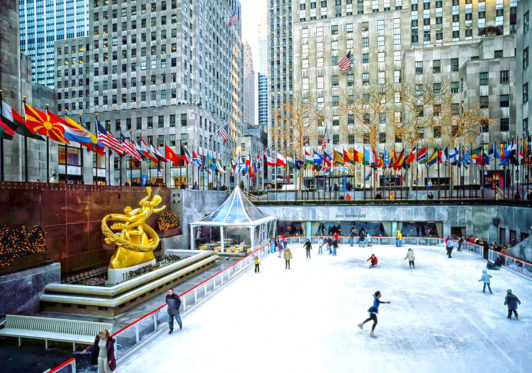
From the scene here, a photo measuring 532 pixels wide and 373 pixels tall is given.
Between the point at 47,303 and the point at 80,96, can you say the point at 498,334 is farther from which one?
the point at 80,96

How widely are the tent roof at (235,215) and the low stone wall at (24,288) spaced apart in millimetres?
14243

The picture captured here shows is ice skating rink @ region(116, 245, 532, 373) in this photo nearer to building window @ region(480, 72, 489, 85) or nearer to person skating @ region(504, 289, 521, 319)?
person skating @ region(504, 289, 521, 319)

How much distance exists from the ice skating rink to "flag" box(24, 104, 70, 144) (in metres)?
11.6

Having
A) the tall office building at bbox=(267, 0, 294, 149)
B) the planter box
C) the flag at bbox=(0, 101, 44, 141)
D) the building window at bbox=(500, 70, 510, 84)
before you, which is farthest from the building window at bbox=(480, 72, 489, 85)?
the tall office building at bbox=(267, 0, 294, 149)

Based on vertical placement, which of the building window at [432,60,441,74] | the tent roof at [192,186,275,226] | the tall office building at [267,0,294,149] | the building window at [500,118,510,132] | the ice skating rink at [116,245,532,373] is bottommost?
the ice skating rink at [116,245,532,373]

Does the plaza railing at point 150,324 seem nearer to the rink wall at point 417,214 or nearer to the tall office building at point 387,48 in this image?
the rink wall at point 417,214

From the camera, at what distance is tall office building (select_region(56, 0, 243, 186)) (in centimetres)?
6119

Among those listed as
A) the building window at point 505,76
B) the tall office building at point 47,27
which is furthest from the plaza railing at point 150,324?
the tall office building at point 47,27

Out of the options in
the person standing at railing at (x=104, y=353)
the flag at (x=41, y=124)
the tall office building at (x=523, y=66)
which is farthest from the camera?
the tall office building at (x=523, y=66)

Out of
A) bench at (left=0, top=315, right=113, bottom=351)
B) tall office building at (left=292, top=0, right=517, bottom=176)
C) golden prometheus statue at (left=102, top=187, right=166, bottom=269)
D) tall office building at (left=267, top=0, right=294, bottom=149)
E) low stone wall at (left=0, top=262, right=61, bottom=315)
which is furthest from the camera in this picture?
tall office building at (left=267, top=0, right=294, bottom=149)

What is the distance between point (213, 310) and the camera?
14445mm

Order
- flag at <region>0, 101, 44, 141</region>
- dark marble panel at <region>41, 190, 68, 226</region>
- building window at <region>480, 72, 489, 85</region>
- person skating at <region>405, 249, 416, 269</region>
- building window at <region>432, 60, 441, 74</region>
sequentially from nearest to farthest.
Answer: flag at <region>0, 101, 44, 141</region> → dark marble panel at <region>41, 190, 68, 226</region> → person skating at <region>405, 249, 416, 269</region> → building window at <region>480, 72, 489, 85</region> → building window at <region>432, 60, 441, 74</region>

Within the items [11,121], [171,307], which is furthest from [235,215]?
[171,307]

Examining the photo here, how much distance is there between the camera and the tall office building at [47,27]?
6147 inches
